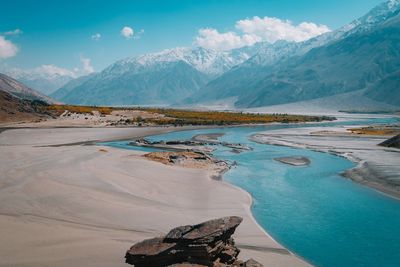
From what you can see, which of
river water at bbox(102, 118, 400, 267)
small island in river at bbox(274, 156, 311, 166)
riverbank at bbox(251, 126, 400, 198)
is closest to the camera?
river water at bbox(102, 118, 400, 267)

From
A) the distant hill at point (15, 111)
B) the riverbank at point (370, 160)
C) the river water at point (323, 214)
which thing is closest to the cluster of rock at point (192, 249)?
the river water at point (323, 214)

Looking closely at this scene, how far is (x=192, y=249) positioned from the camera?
15.9 m

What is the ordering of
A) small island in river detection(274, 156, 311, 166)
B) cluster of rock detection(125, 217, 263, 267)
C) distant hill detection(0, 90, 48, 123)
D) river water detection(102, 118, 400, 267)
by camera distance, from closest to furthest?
cluster of rock detection(125, 217, 263, 267)
river water detection(102, 118, 400, 267)
small island in river detection(274, 156, 311, 166)
distant hill detection(0, 90, 48, 123)

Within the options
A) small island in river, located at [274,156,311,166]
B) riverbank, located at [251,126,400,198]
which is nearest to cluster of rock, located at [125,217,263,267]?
riverbank, located at [251,126,400,198]

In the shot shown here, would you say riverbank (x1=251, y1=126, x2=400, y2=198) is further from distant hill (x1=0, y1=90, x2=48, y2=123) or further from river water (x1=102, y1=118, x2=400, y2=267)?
distant hill (x1=0, y1=90, x2=48, y2=123)

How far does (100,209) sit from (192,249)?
1123 cm

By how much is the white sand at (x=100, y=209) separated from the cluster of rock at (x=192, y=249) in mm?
1840

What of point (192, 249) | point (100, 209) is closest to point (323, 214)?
point (192, 249)

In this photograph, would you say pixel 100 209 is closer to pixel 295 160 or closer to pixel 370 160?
pixel 295 160

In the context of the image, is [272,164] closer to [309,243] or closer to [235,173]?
[235,173]

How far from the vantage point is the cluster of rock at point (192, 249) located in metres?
15.9

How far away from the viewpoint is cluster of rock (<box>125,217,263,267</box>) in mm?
15875

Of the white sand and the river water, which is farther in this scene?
the river water

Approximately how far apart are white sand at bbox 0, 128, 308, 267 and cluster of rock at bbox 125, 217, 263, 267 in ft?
6.04
